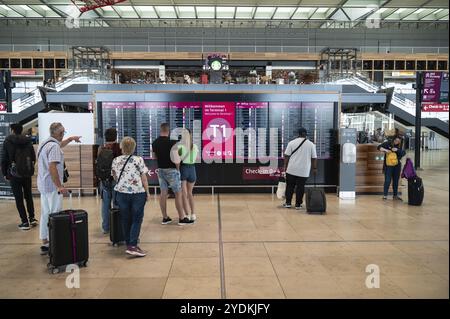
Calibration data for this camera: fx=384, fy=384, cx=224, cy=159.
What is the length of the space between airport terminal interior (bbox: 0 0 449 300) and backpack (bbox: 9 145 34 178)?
20 millimetres

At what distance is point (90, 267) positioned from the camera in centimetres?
421

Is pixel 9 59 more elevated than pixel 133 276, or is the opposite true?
pixel 9 59

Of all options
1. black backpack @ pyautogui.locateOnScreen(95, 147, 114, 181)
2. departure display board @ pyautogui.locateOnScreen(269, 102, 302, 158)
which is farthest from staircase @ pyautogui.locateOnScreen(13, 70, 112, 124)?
black backpack @ pyautogui.locateOnScreen(95, 147, 114, 181)

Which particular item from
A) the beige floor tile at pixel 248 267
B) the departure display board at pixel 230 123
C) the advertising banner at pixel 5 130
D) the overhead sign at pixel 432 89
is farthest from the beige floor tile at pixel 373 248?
the overhead sign at pixel 432 89

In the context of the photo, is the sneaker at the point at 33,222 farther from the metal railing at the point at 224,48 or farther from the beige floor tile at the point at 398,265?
the metal railing at the point at 224,48

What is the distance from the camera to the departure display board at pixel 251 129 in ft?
30.6

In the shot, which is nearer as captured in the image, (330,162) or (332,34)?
(330,162)

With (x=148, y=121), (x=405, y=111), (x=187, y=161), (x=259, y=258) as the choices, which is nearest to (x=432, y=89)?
(x=405, y=111)

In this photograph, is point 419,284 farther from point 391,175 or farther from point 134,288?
point 391,175

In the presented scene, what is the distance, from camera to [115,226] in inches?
193

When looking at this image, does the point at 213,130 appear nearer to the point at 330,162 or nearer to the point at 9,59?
the point at 330,162

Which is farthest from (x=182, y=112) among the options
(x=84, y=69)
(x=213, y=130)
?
(x=84, y=69)

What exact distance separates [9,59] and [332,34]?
22.0 m

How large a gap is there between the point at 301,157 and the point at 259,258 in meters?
3.25
